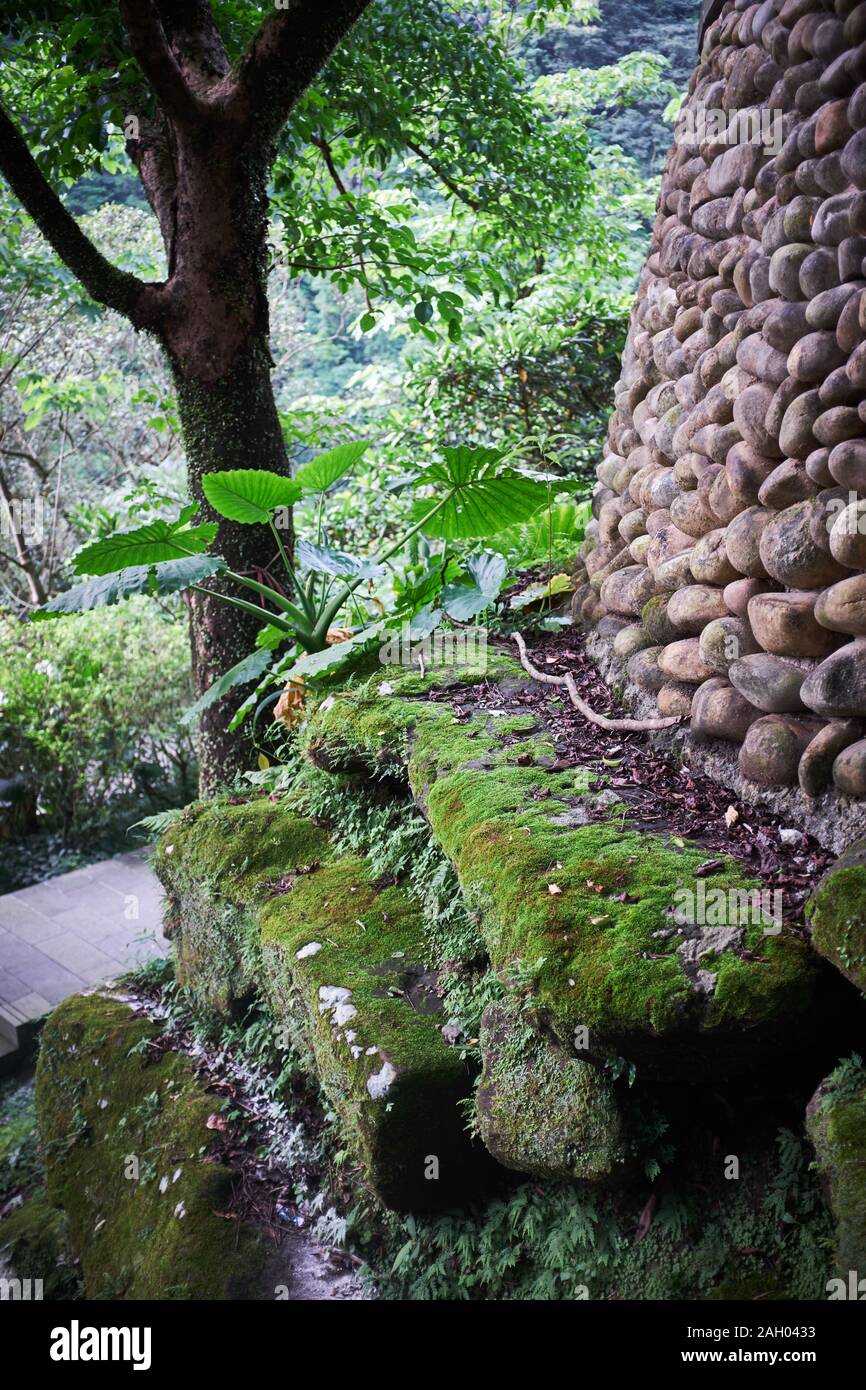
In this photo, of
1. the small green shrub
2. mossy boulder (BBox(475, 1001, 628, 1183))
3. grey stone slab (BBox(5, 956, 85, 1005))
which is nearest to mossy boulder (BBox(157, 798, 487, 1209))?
mossy boulder (BBox(475, 1001, 628, 1183))

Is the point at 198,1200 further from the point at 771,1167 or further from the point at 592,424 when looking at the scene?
the point at 592,424

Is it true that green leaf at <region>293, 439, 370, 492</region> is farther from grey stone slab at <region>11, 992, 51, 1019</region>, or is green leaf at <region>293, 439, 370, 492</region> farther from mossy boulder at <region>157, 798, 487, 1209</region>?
grey stone slab at <region>11, 992, 51, 1019</region>

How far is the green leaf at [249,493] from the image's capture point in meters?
3.22

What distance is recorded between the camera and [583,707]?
271 cm

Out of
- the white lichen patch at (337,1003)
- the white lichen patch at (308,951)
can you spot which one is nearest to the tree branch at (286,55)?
the white lichen patch at (308,951)

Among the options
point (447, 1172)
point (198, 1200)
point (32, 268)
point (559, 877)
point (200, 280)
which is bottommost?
point (198, 1200)

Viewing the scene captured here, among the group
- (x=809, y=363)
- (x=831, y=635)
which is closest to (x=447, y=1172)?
(x=831, y=635)

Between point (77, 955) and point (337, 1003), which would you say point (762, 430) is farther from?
point (77, 955)

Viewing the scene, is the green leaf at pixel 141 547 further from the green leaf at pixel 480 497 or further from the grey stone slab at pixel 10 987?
the grey stone slab at pixel 10 987

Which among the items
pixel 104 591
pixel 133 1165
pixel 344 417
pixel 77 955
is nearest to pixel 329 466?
pixel 104 591

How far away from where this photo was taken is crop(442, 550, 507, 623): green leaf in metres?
2.91

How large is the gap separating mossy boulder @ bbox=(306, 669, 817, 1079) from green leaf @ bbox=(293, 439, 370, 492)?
137 centimetres

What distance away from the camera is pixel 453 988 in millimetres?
2369

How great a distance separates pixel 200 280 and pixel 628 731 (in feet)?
7.73
